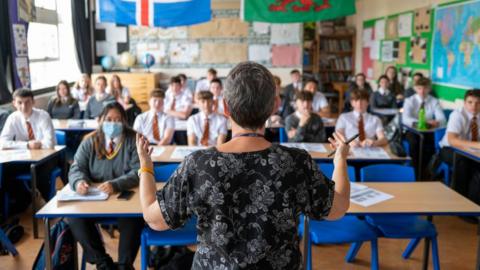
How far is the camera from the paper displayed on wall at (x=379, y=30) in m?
9.38

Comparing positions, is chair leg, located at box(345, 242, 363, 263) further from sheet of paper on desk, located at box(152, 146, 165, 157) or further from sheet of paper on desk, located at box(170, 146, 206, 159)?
sheet of paper on desk, located at box(152, 146, 165, 157)

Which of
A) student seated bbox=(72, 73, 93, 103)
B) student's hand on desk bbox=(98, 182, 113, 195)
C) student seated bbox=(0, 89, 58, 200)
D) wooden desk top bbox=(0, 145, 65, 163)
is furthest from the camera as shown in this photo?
student seated bbox=(72, 73, 93, 103)

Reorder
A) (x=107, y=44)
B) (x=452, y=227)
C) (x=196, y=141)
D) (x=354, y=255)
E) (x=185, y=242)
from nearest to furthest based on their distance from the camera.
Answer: (x=185, y=242) < (x=354, y=255) < (x=452, y=227) < (x=196, y=141) < (x=107, y=44)

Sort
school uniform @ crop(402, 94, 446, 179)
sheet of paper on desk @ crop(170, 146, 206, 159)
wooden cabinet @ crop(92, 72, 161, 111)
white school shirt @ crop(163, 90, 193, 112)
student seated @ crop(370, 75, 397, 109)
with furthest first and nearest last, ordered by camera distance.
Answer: wooden cabinet @ crop(92, 72, 161, 111)
student seated @ crop(370, 75, 397, 109)
white school shirt @ crop(163, 90, 193, 112)
school uniform @ crop(402, 94, 446, 179)
sheet of paper on desk @ crop(170, 146, 206, 159)

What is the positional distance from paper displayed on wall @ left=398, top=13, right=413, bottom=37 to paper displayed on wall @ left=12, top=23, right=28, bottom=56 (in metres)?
6.14

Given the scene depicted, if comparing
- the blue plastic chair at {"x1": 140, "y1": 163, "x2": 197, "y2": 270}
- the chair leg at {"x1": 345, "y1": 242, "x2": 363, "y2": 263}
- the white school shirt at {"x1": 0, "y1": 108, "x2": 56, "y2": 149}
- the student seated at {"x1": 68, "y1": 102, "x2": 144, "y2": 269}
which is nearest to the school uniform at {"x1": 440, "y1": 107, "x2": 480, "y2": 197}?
the chair leg at {"x1": 345, "y1": 242, "x2": 363, "y2": 263}

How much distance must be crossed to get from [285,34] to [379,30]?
199 centimetres

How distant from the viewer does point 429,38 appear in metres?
7.30

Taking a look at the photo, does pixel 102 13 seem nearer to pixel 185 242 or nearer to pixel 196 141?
pixel 196 141

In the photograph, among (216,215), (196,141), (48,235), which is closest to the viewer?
(216,215)

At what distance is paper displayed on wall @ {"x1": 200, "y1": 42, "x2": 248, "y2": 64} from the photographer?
34.0 feet

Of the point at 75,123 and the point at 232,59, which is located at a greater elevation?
the point at 232,59

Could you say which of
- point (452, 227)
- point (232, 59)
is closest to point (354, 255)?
point (452, 227)

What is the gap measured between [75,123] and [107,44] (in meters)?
4.78
